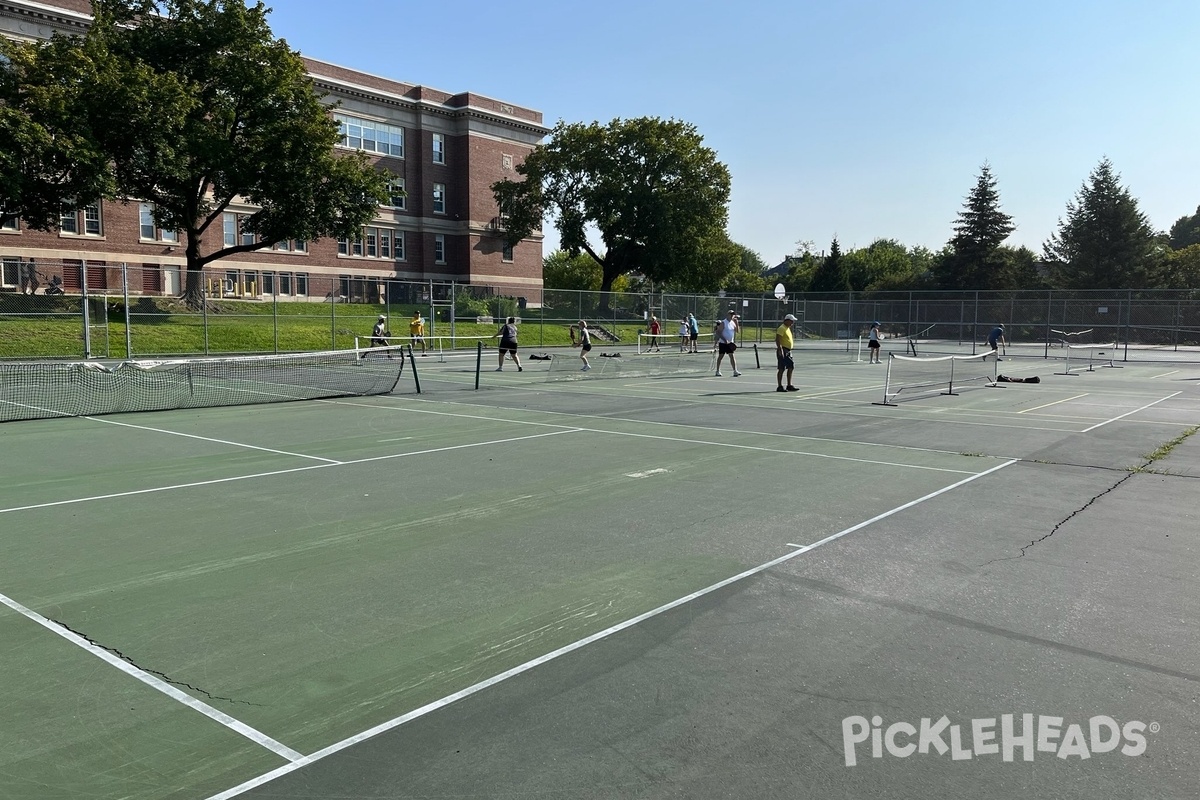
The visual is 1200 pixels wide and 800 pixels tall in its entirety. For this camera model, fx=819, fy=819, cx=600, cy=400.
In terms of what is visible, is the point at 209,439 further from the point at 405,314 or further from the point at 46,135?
the point at 405,314

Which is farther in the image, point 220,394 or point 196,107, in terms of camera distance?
point 196,107

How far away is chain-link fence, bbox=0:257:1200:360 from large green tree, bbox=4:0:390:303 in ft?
9.84

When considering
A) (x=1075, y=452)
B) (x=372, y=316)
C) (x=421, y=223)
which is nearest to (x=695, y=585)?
(x=1075, y=452)

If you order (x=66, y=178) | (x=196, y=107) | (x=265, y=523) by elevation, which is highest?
(x=196, y=107)

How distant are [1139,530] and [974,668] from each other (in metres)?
4.22

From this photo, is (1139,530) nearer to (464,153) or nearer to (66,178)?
(66,178)

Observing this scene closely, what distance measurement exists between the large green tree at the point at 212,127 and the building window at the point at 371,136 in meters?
19.5

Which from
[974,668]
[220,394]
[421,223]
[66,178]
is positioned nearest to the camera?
[974,668]

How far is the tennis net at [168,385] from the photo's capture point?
54.4 ft

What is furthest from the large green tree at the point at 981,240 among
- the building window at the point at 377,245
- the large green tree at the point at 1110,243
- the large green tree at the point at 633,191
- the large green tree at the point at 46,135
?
the large green tree at the point at 46,135

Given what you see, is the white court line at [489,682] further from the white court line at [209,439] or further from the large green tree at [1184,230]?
the large green tree at [1184,230]

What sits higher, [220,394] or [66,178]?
[66,178]

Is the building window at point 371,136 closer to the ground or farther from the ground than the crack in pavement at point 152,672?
farther from the ground

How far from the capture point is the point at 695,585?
584 centimetres
